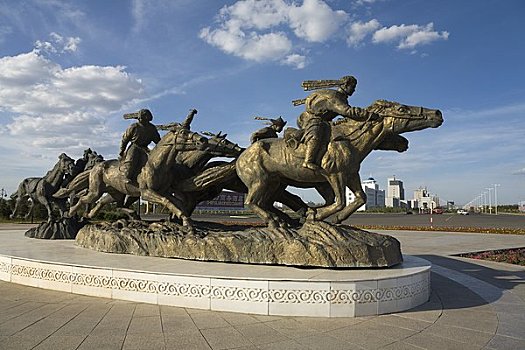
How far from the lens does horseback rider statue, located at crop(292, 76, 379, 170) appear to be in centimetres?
638

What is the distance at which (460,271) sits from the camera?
8.68m

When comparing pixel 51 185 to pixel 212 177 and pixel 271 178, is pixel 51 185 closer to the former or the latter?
pixel 212 177

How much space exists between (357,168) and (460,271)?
156 inches

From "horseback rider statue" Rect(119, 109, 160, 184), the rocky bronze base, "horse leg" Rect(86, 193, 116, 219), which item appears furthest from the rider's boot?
the rocky bronze base

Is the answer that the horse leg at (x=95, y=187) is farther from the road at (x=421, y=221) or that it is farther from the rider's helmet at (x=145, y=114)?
the road at (x=421, y=221)

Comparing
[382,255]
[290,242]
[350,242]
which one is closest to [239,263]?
[290,242]

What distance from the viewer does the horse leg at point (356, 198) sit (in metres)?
6.59

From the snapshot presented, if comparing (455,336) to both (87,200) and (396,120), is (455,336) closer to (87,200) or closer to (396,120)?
(396,120)

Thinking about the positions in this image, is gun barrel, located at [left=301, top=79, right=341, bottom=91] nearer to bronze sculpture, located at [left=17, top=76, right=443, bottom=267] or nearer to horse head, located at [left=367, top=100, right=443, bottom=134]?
bronze sculpture, located at [left=17, top=76, right=443, bottom=267]

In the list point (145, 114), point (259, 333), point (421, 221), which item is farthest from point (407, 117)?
point (421, 221)

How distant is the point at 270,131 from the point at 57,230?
6.31m

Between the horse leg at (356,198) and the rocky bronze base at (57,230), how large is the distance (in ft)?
23.7

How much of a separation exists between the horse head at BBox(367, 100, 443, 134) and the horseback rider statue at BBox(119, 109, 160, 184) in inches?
175

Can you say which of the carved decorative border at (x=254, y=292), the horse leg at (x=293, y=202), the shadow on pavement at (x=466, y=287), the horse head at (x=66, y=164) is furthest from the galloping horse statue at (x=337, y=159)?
the horse head at (x=66, y=164)
